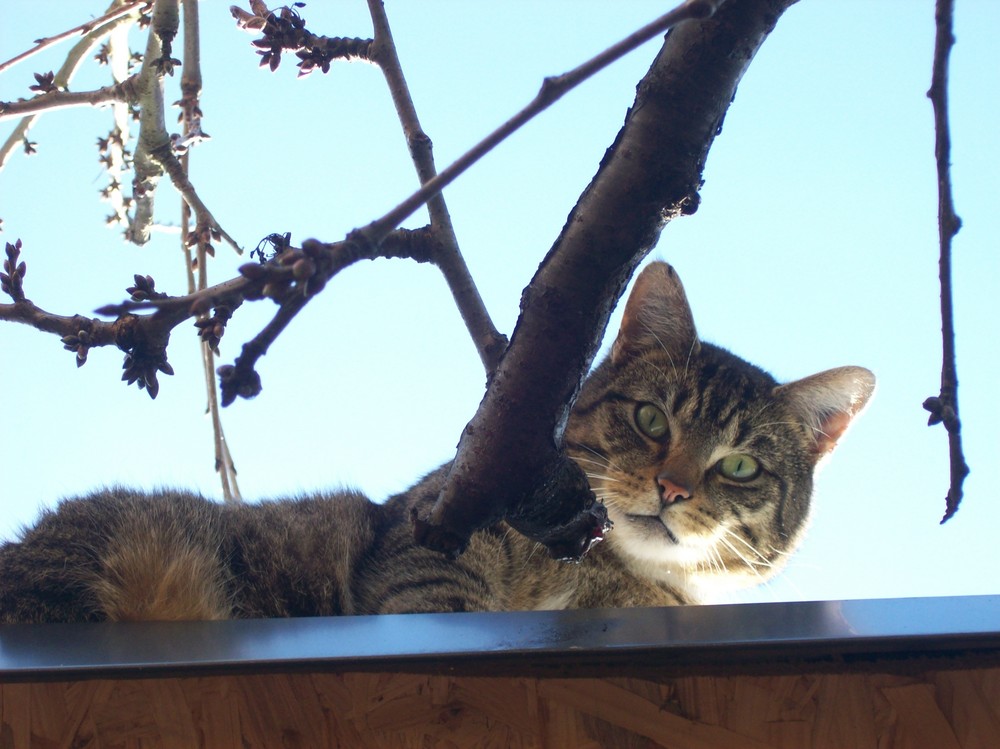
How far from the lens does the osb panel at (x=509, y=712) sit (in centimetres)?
95

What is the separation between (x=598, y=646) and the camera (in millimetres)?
954

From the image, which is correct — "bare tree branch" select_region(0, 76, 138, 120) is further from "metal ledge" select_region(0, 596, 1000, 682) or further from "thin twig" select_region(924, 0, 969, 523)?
"thin twig" select_region(924, 0, 969, 523)

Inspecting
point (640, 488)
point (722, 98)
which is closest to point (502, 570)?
point (640, 488)

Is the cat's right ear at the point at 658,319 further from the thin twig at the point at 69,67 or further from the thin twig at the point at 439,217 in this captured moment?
the thin twig at the point at 69,67

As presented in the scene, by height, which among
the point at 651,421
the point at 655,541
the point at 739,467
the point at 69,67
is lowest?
the point at 655,541

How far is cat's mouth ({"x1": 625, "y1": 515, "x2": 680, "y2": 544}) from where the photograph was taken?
189 cm

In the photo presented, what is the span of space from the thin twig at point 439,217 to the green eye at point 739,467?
0.88 metres

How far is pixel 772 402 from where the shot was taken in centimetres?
224

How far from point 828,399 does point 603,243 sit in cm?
145

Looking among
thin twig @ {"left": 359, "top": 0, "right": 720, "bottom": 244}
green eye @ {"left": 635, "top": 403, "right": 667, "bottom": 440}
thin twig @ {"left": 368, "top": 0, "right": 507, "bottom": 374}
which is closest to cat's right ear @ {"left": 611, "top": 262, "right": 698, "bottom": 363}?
green eye @ {"left": 635, "top": 403, "right": 667, "bottom": 440}

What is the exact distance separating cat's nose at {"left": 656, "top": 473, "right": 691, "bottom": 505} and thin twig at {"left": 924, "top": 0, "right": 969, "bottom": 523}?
3.29 ft

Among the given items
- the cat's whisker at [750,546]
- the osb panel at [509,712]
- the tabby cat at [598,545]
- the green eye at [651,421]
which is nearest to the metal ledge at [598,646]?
the osb panel at [509,712]

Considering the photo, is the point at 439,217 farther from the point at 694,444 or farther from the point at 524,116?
the point at 694,444

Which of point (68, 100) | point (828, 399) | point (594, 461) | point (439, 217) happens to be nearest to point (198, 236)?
point (68, 100)
